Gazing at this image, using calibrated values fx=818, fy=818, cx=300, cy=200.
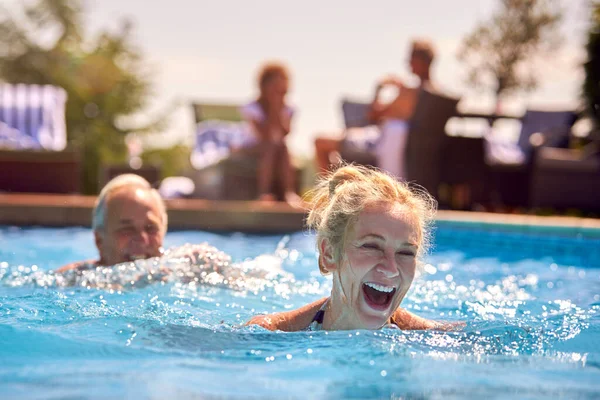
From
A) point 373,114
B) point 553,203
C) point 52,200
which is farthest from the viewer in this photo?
point 553,203

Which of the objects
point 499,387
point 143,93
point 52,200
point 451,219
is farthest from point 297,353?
point 143,93

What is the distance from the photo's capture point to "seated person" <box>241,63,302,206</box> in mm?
9180

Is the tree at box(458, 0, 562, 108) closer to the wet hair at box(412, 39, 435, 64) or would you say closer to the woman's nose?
the wet hair at box(412, 39, 435, 64)

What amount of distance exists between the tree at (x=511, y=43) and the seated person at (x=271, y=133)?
12342 mm

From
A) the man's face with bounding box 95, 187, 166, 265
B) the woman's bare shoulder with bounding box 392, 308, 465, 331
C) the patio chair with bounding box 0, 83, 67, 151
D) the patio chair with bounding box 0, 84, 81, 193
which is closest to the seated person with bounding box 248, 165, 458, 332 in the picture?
the woman's bare shoulder with bounding box 392, 308, 465, 331

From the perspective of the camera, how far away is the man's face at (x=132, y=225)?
14.1ft

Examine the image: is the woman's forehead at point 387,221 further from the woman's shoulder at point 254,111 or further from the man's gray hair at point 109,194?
the woman's shoulder at point 254,111

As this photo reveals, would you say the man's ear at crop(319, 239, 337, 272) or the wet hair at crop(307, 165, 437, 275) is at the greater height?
the wet hair at crop(307, 165, 437, 275)

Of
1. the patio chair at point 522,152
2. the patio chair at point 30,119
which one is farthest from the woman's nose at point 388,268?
the patio chair at point 30,119

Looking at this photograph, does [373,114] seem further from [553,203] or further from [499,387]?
[499,387]

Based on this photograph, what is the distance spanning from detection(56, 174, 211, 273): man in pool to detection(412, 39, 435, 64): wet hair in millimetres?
4698

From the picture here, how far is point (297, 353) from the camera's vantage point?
110 inches

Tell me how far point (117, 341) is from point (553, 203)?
8647 mm

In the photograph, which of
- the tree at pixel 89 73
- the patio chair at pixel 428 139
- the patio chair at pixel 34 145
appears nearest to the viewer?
the patio chair at pixel 428 139
